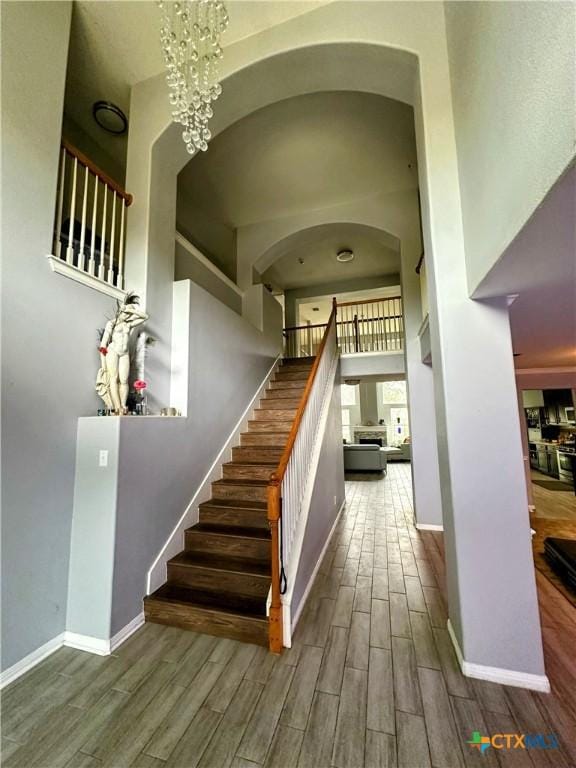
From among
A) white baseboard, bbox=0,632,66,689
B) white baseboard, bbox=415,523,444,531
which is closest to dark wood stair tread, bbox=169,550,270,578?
white baseboard, bbox=0,632,66,689

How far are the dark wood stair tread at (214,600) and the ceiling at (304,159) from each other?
4.75 meters

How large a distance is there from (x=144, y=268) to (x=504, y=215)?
2.68 metres

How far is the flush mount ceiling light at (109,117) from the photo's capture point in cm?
314

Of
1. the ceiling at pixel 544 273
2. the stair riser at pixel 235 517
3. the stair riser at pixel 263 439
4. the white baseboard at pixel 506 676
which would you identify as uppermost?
the ceiling at pixel 544 273

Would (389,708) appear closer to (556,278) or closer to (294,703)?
(294,703)

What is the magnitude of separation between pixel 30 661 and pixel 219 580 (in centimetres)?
116

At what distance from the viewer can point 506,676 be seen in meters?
1.68

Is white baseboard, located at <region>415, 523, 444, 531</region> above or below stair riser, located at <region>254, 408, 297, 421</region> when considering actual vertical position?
below

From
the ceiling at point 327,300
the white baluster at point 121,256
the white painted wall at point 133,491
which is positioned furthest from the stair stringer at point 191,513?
the ceiling at point 327,300

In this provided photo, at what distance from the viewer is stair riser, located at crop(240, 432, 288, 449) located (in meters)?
3.83

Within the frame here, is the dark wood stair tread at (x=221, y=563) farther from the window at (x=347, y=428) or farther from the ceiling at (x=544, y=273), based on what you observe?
the window at (x=347, y=428)

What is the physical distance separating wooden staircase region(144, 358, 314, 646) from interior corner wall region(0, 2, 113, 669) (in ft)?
2.51

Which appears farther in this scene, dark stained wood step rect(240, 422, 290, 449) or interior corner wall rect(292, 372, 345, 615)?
dark stained wood step rect(240, 422, 290, 449)

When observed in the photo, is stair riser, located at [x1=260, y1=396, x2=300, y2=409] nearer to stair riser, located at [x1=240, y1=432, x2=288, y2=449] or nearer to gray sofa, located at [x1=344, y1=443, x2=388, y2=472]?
stair riser, located at [x1=240, y1=432, x2=288, y2=449]
